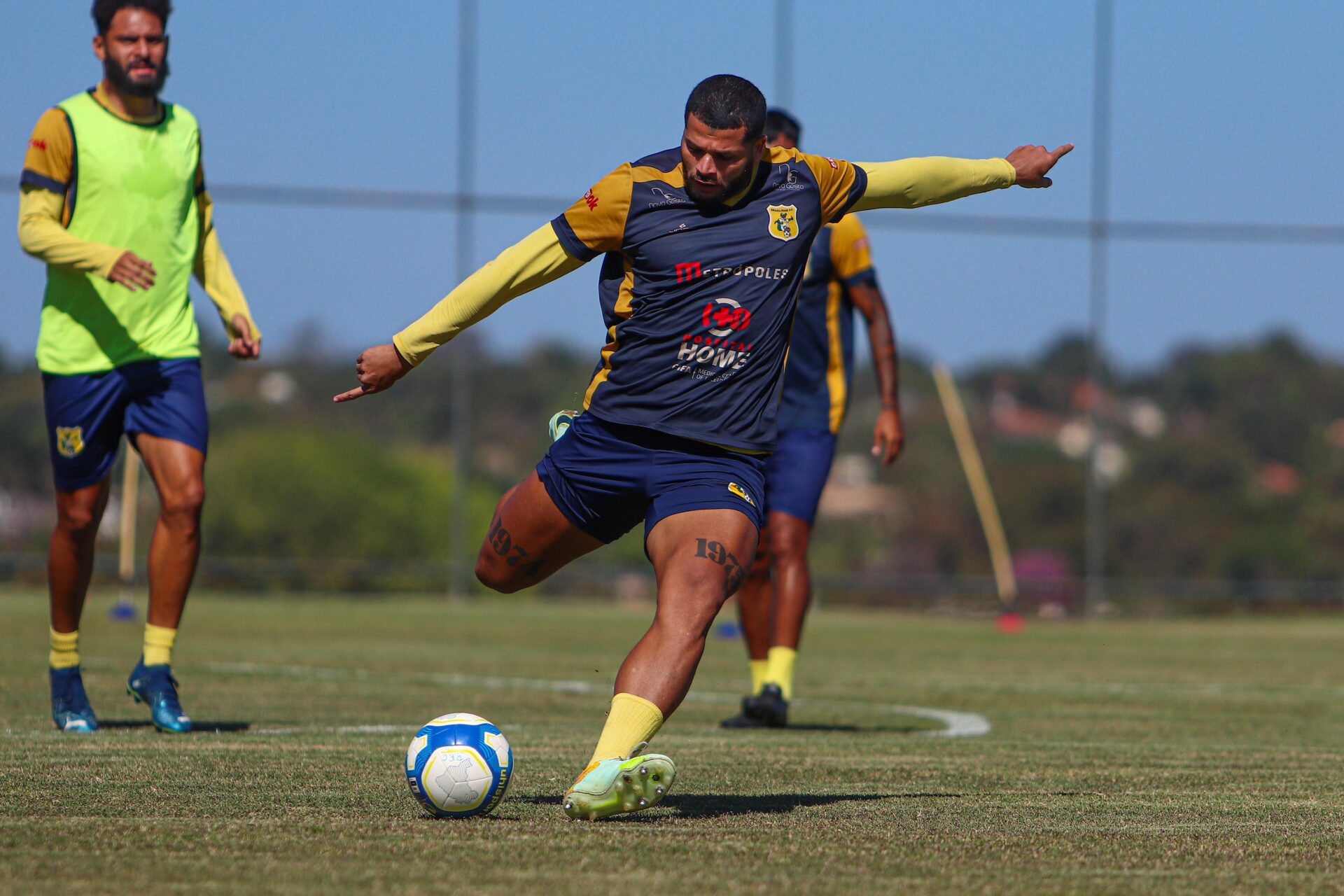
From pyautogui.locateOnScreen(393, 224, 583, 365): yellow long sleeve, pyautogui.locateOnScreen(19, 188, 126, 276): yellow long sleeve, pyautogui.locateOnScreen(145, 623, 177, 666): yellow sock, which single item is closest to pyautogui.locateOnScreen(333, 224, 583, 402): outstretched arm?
pyautogui.locateOnScreen(393, 224, 583, 365): yellow long sleeve

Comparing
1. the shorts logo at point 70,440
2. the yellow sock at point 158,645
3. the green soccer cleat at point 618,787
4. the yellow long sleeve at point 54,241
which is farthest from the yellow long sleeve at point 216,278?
the green soccer cleat at point 618,787

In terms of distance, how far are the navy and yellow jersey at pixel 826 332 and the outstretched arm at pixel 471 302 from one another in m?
3.28

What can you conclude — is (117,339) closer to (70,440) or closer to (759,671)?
(70,440)

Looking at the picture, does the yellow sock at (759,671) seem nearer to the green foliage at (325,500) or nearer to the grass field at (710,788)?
the grass field at (710,788)

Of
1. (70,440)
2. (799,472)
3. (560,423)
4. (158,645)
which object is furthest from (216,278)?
(799,472)

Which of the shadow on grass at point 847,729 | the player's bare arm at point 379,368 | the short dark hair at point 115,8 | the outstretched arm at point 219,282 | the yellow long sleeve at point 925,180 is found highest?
the short dark hair at point 115,8

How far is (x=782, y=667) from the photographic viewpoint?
7062mm

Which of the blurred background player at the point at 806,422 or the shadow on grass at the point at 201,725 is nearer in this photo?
the shadow on grass at the point at 201,725

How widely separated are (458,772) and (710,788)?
0.90 meters

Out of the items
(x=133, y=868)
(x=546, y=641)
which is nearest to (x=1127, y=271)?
(x=546, y=641)

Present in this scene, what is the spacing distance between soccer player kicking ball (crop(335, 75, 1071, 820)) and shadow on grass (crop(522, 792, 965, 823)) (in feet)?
0.85

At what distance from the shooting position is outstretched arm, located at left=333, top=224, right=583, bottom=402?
174 inches

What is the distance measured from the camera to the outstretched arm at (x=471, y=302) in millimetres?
4410

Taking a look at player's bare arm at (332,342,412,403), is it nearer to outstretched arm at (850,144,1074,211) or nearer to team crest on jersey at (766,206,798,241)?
team crest on jersey at (766,206,798,241)
